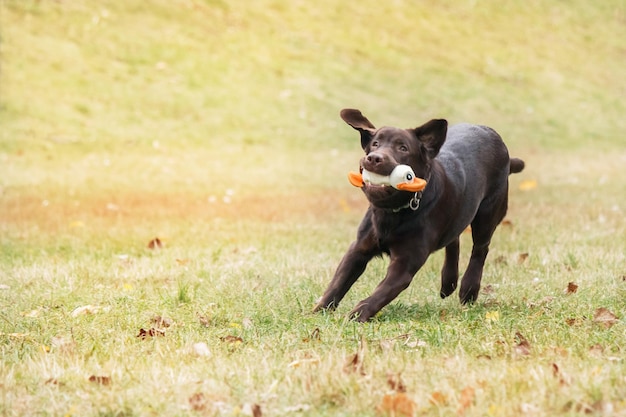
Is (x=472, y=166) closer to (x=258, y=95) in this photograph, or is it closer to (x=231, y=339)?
(x=231, y=339)

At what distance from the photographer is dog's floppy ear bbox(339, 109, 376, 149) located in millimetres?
5477

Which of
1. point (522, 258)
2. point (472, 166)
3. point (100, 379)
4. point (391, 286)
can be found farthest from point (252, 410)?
point (522, 258)

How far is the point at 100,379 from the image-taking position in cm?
402

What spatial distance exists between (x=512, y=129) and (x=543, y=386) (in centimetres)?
1833

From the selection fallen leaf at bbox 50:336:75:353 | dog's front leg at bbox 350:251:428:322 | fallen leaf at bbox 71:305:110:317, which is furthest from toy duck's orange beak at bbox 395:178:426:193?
fallen leaf at bbox 71:305:110:317

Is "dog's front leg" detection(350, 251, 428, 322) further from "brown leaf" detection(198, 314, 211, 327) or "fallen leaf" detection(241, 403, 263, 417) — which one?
"fallen leaf" detection(241, 403, 263, 417)

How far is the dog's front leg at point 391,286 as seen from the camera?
5207 mm

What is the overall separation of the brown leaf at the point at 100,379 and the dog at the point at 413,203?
1.64 meters

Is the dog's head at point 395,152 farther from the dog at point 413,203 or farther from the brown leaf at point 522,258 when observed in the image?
the brown leaf at point 522,258

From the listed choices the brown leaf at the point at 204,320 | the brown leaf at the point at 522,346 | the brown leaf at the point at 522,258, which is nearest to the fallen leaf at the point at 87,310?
the brown leaf at the point at 204,320

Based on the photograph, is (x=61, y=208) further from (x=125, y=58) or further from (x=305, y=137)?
(x=125, y=58)

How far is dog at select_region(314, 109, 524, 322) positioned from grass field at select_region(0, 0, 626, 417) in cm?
24

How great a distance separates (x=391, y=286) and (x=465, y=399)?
169cm

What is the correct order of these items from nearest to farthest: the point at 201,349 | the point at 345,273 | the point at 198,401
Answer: the point at 198,401, the point at 201,349, the point at 345,273
